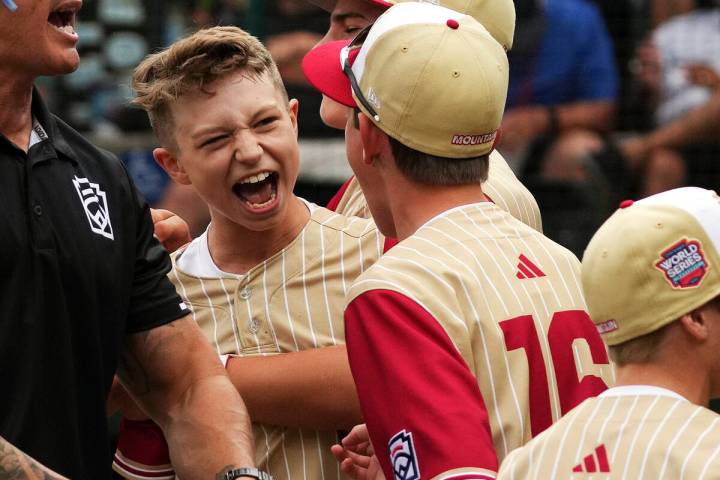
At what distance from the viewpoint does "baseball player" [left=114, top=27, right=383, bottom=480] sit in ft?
11.0

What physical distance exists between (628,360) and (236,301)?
129cm

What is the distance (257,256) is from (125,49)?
5.00 metres

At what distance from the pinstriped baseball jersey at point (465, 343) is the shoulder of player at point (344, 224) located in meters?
0.68

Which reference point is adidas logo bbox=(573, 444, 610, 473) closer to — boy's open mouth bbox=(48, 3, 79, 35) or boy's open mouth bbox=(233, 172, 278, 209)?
boy's open mouth bbox=(233, 172, 278, 209)

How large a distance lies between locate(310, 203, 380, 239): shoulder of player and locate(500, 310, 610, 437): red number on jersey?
0.83 m

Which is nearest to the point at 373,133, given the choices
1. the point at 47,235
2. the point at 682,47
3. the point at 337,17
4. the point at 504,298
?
the point at 504,298

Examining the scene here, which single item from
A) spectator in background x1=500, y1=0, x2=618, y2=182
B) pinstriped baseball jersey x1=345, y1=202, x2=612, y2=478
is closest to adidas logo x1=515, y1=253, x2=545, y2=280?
pinstriped baseball jersey x1=345, y1=202, x2=612, y2=478

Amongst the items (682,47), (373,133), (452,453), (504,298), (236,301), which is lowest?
(682,47)

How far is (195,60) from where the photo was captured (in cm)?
362

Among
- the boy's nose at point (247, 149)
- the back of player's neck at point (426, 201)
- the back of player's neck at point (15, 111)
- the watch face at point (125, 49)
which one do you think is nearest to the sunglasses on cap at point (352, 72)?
the back of player's neck at point (426, 201)

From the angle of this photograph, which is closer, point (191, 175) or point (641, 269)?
point (641, 269)

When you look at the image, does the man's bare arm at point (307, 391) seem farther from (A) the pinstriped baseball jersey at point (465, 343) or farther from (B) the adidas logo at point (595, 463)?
(B) the adidas logo at point (595, 463)

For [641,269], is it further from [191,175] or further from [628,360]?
[191,175]

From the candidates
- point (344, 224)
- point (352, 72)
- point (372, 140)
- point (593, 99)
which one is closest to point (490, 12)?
point (344, 224)
